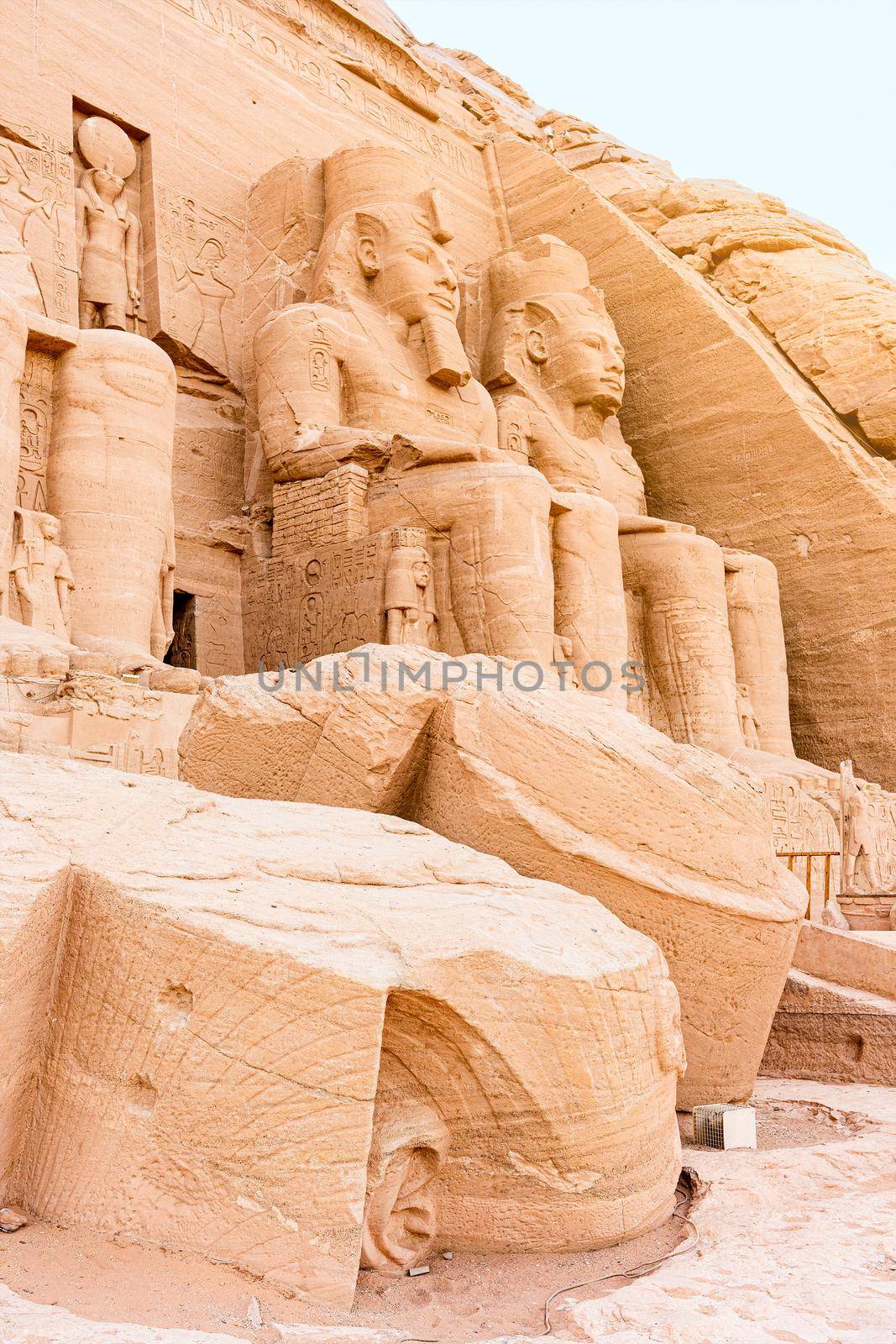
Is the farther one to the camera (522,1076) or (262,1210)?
(522,1076)

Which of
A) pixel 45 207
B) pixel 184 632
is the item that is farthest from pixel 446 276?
pixel 184 632

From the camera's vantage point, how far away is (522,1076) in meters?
2.01

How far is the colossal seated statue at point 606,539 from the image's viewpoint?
7781mm

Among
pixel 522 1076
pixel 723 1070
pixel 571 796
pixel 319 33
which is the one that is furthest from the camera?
pixel 319 33

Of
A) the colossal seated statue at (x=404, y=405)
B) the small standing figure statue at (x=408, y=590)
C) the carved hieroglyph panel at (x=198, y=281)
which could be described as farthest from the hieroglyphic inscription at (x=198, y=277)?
the small standing figure statue at (x=408, y=590)

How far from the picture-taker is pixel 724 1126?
2.85 meters

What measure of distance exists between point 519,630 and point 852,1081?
A: 11.2ft

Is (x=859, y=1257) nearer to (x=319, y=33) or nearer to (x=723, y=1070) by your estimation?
(x=723, y=1070)

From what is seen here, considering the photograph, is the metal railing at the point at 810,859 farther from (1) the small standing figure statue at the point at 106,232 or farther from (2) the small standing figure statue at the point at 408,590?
(1) the small standing figure statue at the point at 106,232

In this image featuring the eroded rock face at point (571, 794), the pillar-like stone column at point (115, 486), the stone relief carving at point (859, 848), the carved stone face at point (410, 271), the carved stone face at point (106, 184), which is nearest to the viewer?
the eroded rock face at point (571, 794)

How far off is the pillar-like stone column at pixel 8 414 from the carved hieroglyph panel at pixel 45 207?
7.15 ft

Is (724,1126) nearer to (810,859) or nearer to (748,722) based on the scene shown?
(810,859)

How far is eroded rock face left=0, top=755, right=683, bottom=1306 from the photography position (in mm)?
1769

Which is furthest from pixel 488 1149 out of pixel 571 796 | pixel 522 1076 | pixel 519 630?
pixel 519 630
